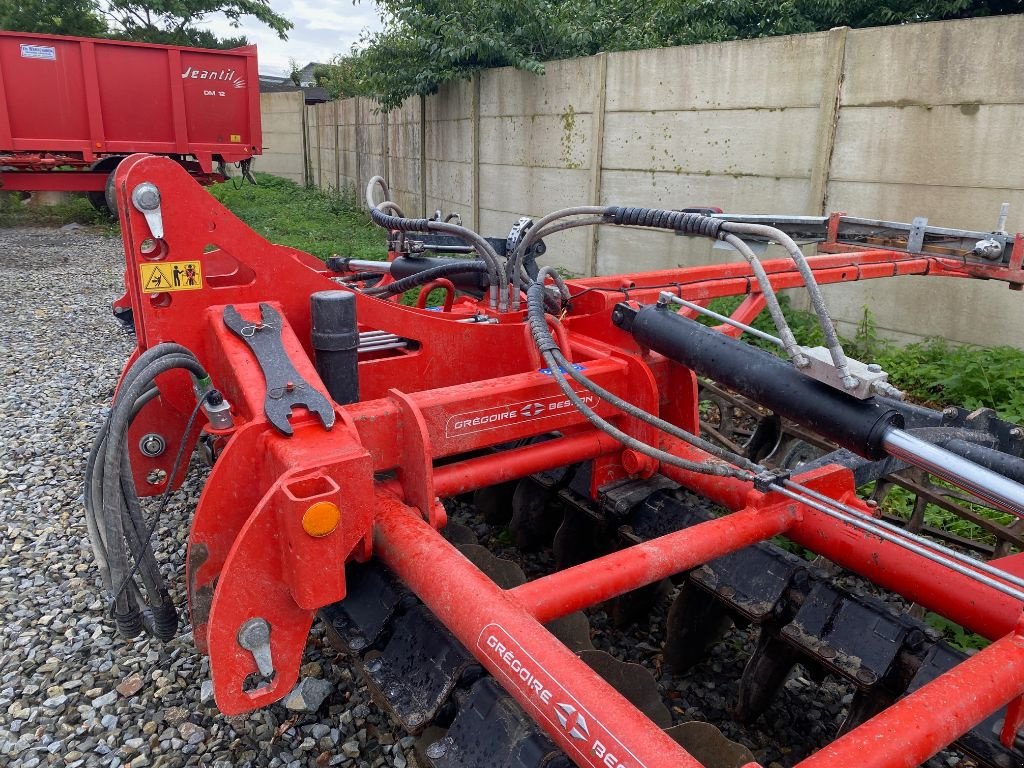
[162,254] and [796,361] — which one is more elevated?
[162,254]

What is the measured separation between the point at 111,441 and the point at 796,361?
1747mm

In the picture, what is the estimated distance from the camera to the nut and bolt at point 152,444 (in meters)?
2.71

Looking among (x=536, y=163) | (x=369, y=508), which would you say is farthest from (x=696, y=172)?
(x=369, y=508)

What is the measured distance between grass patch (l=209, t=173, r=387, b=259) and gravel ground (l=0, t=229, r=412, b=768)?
15.1 ft

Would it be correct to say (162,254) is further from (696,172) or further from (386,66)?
(386,66)

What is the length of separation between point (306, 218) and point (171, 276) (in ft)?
39.0

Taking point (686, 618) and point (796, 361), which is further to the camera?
point (686, 618)

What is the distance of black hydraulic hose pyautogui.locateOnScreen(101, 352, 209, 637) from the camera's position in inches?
77.6

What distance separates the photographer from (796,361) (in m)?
1.93

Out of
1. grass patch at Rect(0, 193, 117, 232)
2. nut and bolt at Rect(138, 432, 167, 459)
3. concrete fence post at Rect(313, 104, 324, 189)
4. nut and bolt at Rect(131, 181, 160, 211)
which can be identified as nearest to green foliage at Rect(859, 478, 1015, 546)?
nut and bolt at Rect(138, 432, 167, 459)

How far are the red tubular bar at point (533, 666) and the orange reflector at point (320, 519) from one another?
0.25m

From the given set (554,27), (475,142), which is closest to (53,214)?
Answer: (475,142)

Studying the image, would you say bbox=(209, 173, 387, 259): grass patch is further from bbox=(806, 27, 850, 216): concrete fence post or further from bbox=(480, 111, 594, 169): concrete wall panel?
bbox=(806, 27, 850, 216): concrete fence post

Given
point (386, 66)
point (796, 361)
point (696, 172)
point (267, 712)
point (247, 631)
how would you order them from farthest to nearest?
point (386, 66) → point (696, 172) → point (267, 712) → point (796, 361) → point (247, 631)
